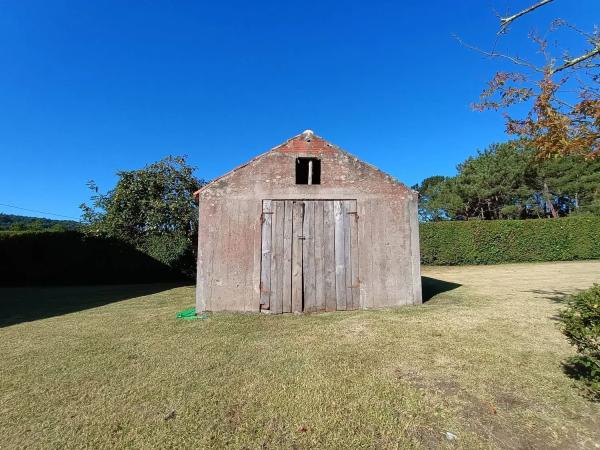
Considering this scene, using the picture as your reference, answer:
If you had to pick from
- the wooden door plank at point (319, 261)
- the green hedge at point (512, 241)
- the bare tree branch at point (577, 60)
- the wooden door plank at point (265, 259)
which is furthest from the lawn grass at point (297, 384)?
the green hedge at point (512, 241)

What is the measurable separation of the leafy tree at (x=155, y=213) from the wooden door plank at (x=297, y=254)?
27.8 feet

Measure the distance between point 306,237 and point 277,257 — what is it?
86cm

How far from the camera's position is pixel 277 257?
8000 mm

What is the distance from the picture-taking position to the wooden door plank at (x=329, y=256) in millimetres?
8055

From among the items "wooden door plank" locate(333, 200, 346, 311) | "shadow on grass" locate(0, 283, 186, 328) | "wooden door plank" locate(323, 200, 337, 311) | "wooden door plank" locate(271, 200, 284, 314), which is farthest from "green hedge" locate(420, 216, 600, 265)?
"shadow on grass" locate(0, 283, 186, 328)

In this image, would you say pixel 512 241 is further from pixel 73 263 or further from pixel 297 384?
pixel 73 263

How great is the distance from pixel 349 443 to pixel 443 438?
2.71 ft

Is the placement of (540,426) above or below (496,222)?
below

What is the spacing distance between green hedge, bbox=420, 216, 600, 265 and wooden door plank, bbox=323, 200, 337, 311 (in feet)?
50.2

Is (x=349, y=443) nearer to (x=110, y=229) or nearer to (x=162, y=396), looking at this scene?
(x=162, y=396)

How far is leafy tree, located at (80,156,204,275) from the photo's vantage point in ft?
49.6

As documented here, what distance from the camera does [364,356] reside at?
15.8 feet

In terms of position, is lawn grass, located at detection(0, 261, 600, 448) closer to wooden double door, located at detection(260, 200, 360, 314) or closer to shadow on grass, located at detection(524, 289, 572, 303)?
wooden double door, located at detection(260, 200, 360, 314)

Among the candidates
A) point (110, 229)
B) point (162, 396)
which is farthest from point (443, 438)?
point (110, 229)
